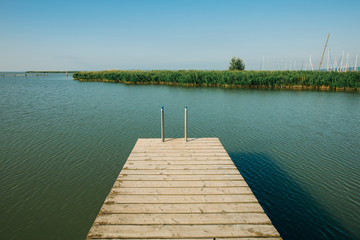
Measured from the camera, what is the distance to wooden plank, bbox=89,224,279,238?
3104 millimetres

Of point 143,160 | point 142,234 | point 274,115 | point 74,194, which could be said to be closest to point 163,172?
point 143,160

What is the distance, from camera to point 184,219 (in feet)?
11.3

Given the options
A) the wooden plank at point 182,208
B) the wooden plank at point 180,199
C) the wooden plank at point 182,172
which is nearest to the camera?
the wooden plank at point 182,208

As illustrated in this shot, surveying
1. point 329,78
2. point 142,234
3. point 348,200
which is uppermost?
point 329,78

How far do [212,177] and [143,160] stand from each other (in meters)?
2.14

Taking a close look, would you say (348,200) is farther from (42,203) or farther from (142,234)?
(42,203)

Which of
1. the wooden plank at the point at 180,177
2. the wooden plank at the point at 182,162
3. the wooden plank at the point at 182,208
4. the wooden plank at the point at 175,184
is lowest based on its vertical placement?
the wooden plank at the point at 182,208

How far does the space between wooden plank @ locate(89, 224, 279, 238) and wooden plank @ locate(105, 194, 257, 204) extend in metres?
0.67

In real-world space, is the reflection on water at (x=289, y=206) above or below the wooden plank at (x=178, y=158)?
below

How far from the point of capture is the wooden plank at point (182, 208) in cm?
366

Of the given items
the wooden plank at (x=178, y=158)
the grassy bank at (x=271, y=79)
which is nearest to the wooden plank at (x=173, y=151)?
the wooden plank at (x=178, y=158)

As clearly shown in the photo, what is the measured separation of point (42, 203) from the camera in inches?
225

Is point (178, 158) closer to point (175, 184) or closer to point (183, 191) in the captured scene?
point (175, 184)

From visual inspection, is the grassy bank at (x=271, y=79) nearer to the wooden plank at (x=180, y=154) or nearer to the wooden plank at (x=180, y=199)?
the wooden plank at (x=180, y=154)
